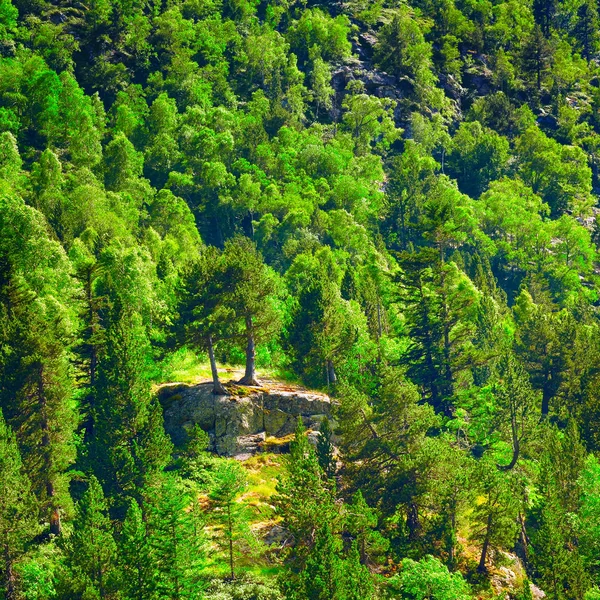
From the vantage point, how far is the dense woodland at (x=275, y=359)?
4250 centimetres

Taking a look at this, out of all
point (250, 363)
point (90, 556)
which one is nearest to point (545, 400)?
point (250, 363)

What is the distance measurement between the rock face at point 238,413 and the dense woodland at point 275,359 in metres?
2.62

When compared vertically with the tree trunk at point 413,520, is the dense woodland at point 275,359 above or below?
above

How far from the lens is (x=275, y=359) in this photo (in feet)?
224

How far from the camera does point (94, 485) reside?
136 ft

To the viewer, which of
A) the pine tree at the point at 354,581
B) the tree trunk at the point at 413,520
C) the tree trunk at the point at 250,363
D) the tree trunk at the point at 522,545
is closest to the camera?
the pine tree at the point at 354,581

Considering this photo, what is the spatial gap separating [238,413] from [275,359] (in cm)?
1198

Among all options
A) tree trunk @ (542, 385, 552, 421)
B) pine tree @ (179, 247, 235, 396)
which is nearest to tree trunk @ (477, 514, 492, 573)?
pine tree @ (179, 247, 235, 396)

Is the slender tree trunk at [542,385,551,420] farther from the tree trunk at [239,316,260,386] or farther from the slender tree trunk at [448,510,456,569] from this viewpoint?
the tree trunk at [239,316,260,386]

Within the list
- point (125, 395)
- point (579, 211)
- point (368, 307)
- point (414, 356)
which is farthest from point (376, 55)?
point (125, 395)

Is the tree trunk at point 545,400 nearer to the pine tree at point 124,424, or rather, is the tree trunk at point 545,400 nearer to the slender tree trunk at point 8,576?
the pine tree at point 124,424

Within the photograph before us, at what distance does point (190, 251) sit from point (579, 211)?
97.7m

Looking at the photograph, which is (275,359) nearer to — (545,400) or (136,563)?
(545,400)

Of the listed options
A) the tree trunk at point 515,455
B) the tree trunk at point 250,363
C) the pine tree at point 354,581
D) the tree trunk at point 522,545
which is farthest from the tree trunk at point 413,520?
the tree trunk at point 250,363
